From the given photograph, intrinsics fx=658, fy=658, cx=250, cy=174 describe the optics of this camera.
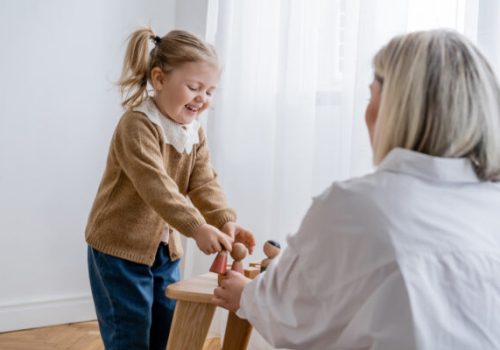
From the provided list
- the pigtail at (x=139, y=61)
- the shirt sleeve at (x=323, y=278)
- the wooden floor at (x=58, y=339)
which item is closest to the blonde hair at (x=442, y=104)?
the shirt sleeve at (x=323, y=278)

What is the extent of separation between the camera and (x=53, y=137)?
2.27 m

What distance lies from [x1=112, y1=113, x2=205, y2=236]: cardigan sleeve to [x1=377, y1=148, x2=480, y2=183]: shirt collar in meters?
0.49

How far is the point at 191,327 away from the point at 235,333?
5.2 inches

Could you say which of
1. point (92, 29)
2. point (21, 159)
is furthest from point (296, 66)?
point (21, 159)

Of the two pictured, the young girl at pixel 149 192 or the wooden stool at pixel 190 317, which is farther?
the young girl at pixel 149 192

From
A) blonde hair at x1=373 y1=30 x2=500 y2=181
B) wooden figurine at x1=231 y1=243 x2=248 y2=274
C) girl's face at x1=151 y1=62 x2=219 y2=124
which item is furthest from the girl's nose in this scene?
blonde hair at x1=373 y1=30 x2=500 y2=181

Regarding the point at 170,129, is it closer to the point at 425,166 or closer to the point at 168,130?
the point at 168,130

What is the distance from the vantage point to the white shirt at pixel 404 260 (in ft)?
2.56

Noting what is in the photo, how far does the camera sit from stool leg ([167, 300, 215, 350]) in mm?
1167

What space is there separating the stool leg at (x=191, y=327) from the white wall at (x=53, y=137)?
1.21 meters

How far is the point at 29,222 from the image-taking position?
2.23 m

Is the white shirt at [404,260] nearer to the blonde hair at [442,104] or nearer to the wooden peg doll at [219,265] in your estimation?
the blonde hair at [442,104]

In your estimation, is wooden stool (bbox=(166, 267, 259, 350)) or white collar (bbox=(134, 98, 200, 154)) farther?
white collar (bbox=(134, 98, 200, 154))

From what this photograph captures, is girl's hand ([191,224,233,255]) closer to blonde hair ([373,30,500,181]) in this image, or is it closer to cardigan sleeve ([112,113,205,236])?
cardigan sleeve ([112,113,205,236])
